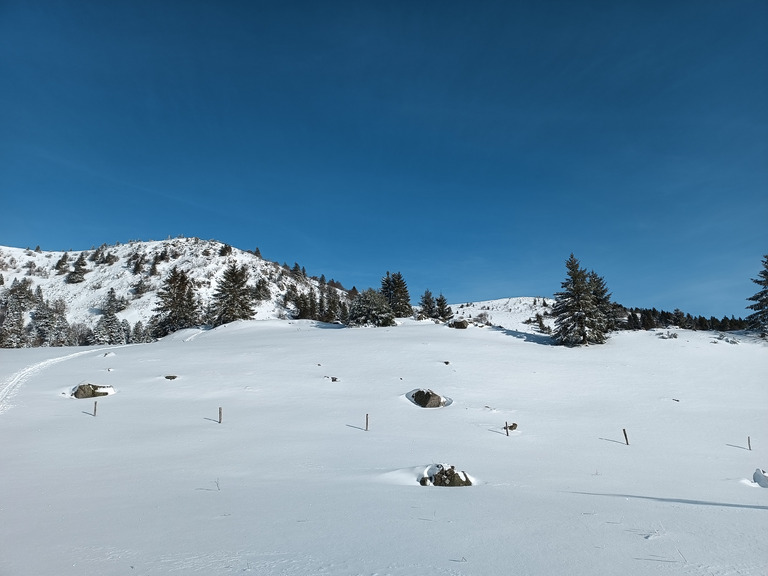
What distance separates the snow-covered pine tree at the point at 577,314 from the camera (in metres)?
49.3

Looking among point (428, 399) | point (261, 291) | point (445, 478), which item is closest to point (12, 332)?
point (261, 291)

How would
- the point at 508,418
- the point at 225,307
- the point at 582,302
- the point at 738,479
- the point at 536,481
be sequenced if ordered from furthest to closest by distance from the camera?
the point at 225,307 → the point at 582,302 → the point at 508,418 → the point at 738,479 → the point at 536,481

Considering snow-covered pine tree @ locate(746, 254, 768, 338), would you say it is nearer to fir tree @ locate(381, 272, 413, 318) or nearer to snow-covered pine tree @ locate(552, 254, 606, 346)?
snow-covered pine tree @ locate(552, 254, 606, 346)

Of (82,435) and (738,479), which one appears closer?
(738,479)

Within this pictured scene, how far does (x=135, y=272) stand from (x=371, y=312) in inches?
4109

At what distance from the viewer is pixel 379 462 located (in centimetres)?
1562

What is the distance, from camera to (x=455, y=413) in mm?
25266

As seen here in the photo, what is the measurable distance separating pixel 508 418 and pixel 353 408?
31.8 feet

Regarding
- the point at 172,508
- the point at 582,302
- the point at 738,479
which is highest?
the point at 582,302

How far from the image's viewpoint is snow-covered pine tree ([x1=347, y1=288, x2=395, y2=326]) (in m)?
64.2

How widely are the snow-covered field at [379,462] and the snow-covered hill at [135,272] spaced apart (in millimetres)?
83536

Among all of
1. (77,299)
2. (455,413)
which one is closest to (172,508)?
(455,413)

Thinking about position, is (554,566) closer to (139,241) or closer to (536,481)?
(536,481)

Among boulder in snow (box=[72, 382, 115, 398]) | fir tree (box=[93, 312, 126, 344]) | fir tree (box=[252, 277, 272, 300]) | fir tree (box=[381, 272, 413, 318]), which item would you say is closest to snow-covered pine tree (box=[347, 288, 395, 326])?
fir tree (box=[381, 272, 413, 318])
